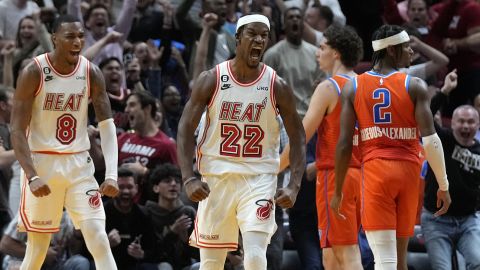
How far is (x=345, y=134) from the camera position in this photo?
A: 9023 mm

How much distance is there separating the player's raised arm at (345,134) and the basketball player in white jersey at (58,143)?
6.08ft

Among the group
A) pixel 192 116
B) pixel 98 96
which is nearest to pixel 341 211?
pixel 192 116

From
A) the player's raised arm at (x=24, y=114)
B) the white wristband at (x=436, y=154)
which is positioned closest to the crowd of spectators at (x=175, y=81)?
the white wristband at (x=436, y=154)

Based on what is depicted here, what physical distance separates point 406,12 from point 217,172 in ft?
27.7

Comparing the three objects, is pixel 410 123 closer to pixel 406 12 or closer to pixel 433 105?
pixel 433 105

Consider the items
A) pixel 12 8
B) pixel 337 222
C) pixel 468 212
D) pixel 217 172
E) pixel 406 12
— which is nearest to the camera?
pixel 217 172

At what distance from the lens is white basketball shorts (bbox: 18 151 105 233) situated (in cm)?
941

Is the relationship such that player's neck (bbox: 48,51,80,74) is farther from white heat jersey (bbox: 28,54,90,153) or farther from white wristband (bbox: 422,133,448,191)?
white wristband (bbox: 422,133,448,191)

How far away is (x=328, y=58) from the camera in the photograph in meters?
10.1

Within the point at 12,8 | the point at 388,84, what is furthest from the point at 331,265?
the point at 12,8

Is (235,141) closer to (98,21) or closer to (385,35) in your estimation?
(385,35)

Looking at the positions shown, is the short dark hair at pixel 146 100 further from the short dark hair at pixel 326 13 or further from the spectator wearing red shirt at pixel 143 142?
the short dark hair at pixel 326 13

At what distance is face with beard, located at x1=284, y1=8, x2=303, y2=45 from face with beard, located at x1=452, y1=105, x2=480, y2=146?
117 inches

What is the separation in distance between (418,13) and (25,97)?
775cm
